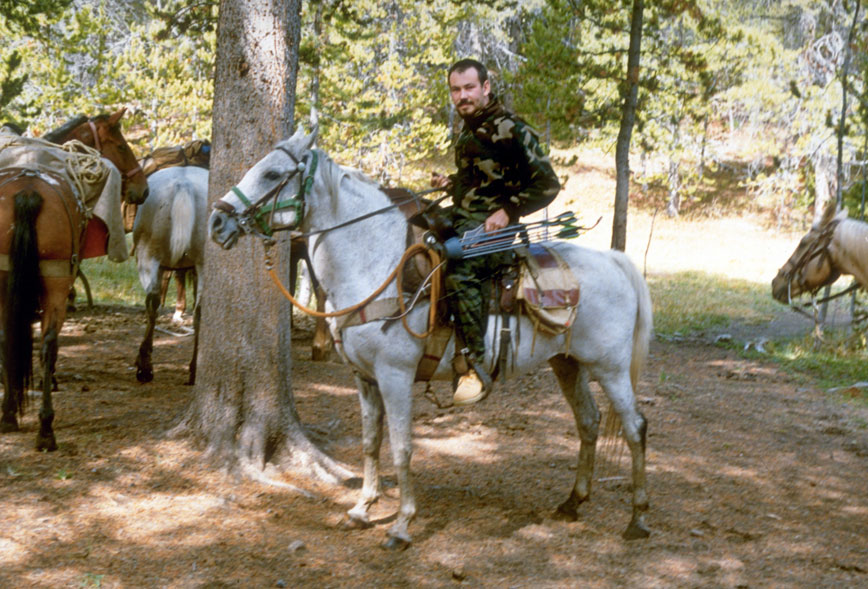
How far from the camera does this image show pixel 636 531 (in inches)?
200

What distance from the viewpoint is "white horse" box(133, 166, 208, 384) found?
8.37 metres

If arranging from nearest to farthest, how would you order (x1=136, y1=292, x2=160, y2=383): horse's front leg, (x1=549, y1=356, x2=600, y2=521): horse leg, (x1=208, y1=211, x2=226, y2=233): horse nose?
1. (x1=208, y1=211, x2=226, y2=233): horse nose
2. (x1=549, y1=356, x2=600, y2=521): horse leg
3. (x1=136, y1=292, x2=160, y2=383): horse's front leg

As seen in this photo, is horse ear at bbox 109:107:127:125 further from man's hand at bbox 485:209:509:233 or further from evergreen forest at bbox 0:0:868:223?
evergreen forest at bbox 0:0:868:223

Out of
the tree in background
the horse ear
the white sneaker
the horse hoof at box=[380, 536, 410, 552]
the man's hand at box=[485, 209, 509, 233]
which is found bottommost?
the horse hoof at box=[380, 536, 410, 552]

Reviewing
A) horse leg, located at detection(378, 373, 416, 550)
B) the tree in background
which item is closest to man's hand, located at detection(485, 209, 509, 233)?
horse leg, located at detection(378, 373, 416, 550)

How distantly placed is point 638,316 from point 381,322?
1824 mm

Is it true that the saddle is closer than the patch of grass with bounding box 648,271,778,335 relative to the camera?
Yes

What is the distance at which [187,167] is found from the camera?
9133mm

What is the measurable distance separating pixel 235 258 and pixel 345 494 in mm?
1835

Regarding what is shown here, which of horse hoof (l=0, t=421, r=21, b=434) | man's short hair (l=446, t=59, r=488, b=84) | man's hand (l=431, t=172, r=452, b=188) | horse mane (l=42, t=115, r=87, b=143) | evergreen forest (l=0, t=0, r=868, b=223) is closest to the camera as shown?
man's short hair (l=446, t=59, r=488, b=84)

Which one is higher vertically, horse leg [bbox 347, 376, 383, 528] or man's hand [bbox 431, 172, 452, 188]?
man's hand [bbox 431, 172, 452, 188]

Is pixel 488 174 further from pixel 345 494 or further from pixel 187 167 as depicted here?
pixel 187 167

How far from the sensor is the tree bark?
12.9m

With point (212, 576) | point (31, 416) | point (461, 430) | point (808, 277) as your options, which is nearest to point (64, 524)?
point (212, 576)
